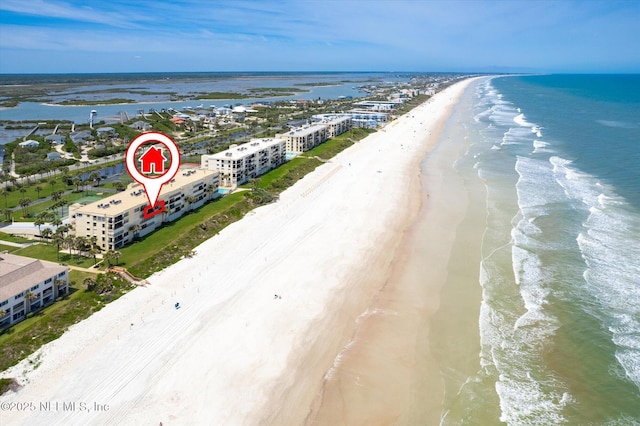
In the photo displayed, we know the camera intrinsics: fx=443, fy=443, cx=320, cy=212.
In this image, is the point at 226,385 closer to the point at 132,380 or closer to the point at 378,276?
the point at 132,380

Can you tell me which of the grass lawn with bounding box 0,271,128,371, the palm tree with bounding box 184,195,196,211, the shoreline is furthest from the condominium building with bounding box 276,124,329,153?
the grass lawn with bounding box 0,271,128,371

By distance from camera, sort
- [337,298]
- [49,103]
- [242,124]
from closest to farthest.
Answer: [337,298], [242,124], [49,103]

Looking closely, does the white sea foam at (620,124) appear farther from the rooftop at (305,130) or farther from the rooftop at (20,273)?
the rooftop at (20,273)

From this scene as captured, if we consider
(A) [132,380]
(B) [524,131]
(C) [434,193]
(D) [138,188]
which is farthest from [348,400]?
(B) [524,131]

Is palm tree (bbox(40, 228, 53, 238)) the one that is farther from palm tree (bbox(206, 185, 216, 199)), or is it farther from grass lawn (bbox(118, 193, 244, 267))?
palm tree (bbox(206, 185, 216, 199))

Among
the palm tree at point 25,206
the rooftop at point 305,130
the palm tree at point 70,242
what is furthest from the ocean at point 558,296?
the palm tree at point 25,206

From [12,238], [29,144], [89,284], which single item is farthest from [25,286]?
[29,144]
